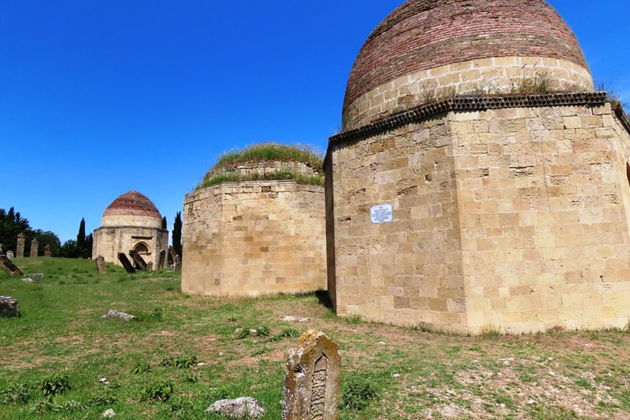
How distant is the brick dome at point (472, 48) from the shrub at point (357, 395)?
236 inches

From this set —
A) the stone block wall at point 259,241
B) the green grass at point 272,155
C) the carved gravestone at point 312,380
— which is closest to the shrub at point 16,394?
the carved gravestone at point 312,380

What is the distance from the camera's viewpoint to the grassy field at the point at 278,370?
12.4 ft

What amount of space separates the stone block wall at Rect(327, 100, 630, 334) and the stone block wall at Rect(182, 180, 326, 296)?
5674 millimetres

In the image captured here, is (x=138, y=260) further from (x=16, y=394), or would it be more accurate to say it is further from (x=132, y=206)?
(x=16, y=394)

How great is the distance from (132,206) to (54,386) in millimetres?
30848

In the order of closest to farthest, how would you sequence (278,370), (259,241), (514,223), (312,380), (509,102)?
(312,380) < (278,370) < (514,223) < (509,102) < (259,241)

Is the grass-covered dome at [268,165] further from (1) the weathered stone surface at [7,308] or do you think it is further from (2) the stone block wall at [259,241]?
(1) the weathered stone surface at [7,308]

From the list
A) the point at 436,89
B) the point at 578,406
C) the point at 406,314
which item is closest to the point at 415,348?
the point at 406,314

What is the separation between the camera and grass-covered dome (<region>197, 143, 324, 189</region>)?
13711 mm

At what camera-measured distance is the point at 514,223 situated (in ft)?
21.7

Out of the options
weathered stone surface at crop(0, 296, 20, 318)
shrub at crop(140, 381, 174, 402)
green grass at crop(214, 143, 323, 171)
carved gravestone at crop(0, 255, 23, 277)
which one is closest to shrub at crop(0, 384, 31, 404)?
shrub at crop(140, 381, 174, 402)

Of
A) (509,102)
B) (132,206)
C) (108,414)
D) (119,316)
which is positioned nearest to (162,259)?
(132,206)

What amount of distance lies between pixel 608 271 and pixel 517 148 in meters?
2.56

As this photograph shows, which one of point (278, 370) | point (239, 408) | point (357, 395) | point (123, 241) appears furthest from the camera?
point (123, 241)
